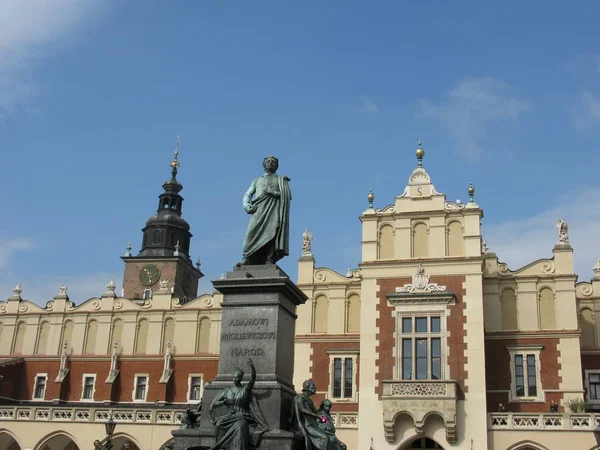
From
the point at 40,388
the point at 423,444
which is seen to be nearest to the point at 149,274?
the point at 40,388

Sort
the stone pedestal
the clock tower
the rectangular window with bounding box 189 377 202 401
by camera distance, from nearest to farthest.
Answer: the stone pedestal < the rectangular window with bounding box 189 377 202 401 < the clock tower

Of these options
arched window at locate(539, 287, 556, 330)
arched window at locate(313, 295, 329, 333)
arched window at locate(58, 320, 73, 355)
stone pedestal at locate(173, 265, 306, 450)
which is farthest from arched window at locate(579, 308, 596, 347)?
arched window at locate(58, 320, 73, 355)

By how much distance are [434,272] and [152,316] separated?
1764cm

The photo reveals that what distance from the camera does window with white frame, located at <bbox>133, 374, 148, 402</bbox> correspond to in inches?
1598

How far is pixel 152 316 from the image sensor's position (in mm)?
42375

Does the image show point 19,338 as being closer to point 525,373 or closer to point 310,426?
point 525,373

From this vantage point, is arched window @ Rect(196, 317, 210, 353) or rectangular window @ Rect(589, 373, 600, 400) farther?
arched window @ Rect(196, 317, 210, 353)

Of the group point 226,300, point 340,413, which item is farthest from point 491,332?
point 226,300

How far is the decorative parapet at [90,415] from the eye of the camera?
33625 mm

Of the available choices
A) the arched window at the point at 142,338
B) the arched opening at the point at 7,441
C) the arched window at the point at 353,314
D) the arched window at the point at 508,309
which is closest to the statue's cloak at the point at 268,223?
the arched window at the point at 508,309

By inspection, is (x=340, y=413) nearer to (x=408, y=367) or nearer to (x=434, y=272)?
(x=408, y=367)

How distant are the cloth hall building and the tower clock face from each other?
1818cm

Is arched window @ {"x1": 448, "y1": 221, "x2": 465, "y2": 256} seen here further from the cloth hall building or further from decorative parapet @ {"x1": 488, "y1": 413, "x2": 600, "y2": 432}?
decorative parapet @ {"x1": 488, "y1": 413, "x2": 600, "y2": 432}

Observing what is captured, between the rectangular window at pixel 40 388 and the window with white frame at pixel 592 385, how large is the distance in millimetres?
28124
